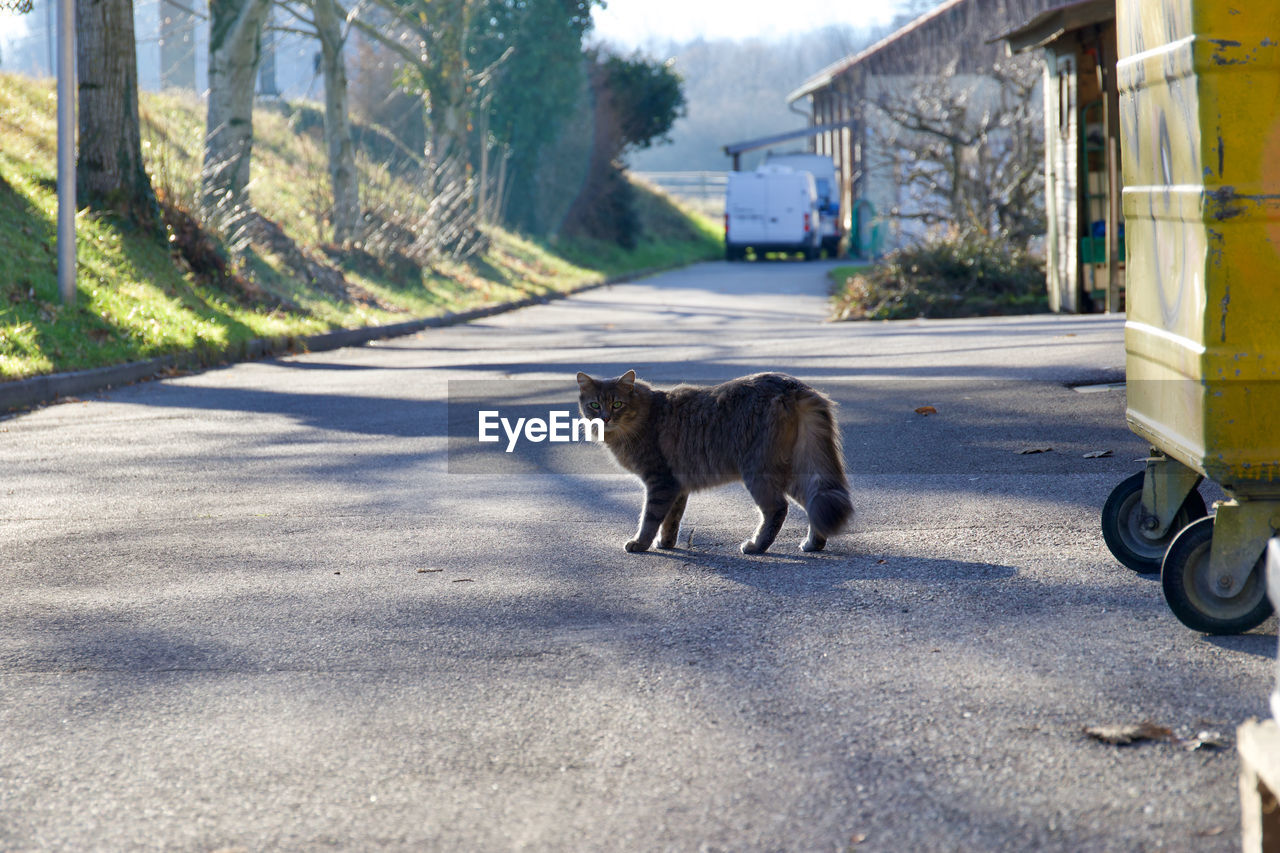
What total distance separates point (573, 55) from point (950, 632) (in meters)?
33.9

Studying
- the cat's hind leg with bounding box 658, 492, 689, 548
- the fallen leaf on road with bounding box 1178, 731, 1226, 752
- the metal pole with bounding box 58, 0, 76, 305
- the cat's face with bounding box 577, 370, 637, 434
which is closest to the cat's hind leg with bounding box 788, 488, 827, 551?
the cat's hind leg with bounding box 658, 492, 689, 548

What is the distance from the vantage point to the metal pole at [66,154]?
1230 cm

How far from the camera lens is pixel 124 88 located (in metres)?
15.0

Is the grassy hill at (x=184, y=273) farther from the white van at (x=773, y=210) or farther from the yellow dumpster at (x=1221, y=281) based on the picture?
the white van at (x=773, y=210)

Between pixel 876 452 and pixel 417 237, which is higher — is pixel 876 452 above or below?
below

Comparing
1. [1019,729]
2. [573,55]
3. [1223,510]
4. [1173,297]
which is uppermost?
[573,55]

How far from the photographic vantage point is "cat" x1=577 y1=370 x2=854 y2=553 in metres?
5.20

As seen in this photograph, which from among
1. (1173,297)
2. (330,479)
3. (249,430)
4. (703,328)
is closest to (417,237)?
(703,328)

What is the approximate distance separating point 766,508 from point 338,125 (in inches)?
778

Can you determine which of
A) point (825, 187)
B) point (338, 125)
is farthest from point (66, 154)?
point (825, 187)

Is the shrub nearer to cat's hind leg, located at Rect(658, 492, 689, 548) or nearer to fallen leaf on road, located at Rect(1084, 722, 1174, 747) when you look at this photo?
cat's hind leg, located at Rect(658, 492, 689, 548)

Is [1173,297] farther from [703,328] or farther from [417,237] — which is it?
[417,237]

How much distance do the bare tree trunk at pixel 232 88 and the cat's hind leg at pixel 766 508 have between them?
604 inches

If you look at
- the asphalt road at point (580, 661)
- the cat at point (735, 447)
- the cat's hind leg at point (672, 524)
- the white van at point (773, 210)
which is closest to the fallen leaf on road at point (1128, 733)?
the asphalt road at point (580, 661)
